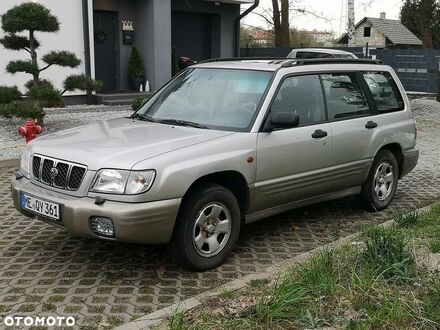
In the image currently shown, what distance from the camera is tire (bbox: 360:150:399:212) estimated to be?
20.7 feet

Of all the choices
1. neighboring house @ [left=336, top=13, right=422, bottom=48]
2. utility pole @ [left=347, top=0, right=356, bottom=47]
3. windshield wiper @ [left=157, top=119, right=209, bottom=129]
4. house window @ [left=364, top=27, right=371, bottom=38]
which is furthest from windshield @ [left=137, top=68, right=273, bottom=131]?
house window @ [left=364, top=27, right=371, bottom=38]

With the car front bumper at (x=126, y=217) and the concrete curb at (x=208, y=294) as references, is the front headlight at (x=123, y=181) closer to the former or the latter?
the car front bumper at (x=126, y=217)

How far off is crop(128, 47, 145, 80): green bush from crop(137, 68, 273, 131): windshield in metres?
11.2

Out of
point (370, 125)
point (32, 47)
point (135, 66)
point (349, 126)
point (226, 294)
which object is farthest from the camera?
point (135, 66)

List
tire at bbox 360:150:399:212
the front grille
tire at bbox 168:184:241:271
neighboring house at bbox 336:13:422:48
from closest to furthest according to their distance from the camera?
the front grille < tire at bbox 168:184:241:271 < tire at bbox 360:150:399:212 < neighboring house at bbox 336:13:422:48

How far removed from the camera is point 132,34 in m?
16.9

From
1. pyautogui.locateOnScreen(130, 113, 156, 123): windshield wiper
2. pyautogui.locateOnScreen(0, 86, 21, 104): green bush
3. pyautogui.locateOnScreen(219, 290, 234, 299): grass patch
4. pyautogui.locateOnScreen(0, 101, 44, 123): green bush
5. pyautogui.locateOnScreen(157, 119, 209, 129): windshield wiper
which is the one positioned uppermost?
pyautogui.locateOnScreen(0, 86, 21, 104): green bush

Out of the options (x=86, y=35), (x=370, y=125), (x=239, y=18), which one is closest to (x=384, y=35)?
(x=239, y=18)

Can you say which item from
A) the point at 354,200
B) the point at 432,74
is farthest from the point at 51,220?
the point at 432,74

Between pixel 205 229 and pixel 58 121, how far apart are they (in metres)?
8.26

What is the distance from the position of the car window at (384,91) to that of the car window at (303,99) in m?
1.01

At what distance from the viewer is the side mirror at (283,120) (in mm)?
4875

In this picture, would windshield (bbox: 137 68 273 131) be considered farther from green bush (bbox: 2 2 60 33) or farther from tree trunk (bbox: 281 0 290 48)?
tree trunk (bbox: 281 0 290 48)

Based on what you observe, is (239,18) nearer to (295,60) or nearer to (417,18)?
(295,60)
